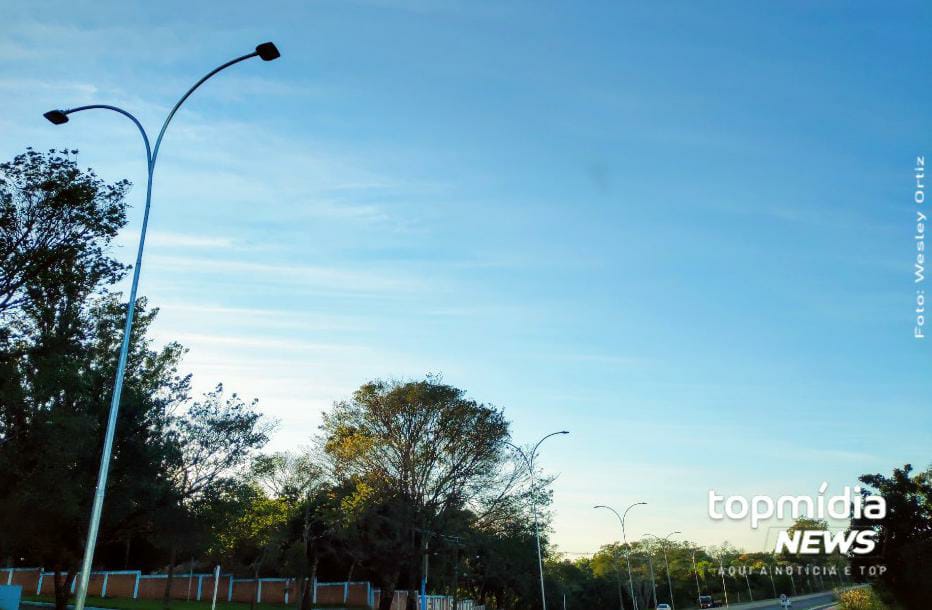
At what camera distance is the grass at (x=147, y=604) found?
129ft

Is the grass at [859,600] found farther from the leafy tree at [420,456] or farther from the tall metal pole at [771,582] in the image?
the tall metal pole at [771,582]

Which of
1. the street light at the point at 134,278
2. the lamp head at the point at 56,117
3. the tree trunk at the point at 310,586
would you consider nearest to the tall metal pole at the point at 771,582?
the tree trunk at the point at 310,586

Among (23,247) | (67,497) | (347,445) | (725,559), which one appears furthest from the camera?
(725,559)

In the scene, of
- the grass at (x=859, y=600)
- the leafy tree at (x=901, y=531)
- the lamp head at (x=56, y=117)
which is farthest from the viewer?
the grass at (x=859, y=600)

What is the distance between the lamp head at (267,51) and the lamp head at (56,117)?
5.08 m

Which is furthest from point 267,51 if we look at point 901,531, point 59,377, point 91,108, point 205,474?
point 901,531

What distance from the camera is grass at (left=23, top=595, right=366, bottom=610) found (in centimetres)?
3941

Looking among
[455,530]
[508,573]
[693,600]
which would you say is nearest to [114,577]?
[455,530]

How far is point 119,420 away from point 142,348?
13.3 feet

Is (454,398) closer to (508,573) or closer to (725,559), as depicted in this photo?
(508,573)

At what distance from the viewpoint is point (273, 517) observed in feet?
157

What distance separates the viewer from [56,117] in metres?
15.6

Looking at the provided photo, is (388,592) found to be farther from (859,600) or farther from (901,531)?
(859,600)

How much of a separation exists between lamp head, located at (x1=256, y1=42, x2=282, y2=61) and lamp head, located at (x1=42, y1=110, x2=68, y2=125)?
5079 mm
